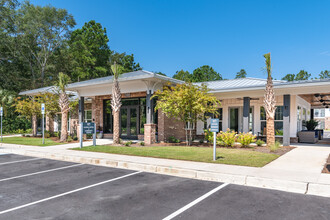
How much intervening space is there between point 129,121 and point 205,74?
170 ft

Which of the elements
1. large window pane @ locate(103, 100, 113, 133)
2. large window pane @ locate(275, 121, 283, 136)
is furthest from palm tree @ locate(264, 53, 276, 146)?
large window pane @ locate(103, 100, 113, 133)

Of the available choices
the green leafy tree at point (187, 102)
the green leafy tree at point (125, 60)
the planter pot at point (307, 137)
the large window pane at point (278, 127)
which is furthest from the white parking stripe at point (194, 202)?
the green leafy tree at point (125, 60)

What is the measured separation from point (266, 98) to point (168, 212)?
9.70 meters

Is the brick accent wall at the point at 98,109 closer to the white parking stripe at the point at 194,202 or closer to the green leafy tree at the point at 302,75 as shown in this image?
the white parking stripe at the point at 194,202

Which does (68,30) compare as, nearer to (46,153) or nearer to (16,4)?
(16,4)

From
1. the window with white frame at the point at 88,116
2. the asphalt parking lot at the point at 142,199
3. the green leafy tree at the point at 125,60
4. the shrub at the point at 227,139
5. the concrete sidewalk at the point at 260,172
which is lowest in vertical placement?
the asphalt parking lot at the point at 142,199

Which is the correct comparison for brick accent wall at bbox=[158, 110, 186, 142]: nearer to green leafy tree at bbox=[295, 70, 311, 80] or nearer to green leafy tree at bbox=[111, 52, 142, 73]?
green leafy tree at bbox=[111, 52, 142, 73]

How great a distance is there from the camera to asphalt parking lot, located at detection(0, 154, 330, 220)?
4.21 m

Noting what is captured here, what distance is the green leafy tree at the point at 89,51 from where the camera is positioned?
41.9m

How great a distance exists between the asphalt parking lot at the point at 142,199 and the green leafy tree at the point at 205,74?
6011 cm

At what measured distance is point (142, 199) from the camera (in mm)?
5055

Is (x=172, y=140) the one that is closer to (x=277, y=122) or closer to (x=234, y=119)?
(x=234, y=119)

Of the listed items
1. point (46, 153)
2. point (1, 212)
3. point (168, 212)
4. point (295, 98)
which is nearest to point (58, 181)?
point (1, 212)

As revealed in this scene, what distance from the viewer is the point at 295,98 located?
14680 mm
